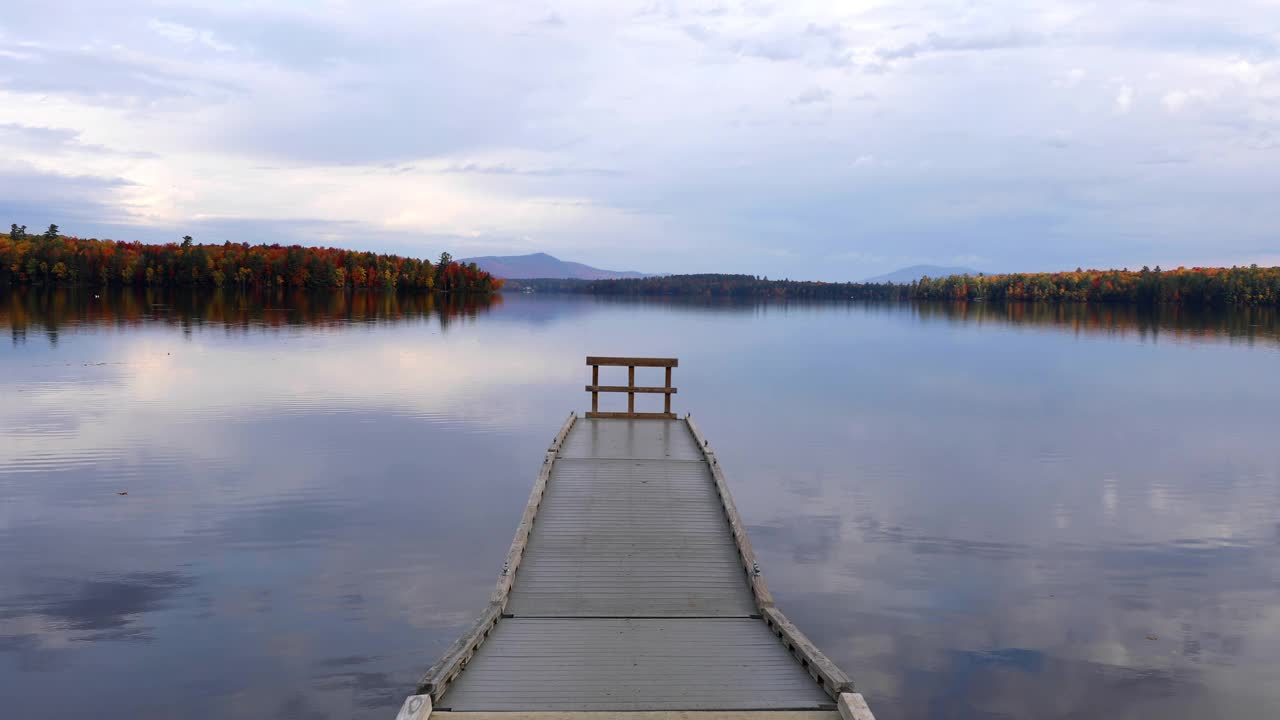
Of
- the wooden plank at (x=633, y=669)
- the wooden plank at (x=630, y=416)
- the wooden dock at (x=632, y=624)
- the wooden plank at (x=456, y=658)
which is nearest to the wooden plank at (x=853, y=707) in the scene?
the wooden dock at (x=632, y=624)

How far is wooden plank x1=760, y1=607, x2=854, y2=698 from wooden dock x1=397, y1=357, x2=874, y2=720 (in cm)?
3

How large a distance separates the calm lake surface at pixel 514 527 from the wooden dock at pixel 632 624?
6.95 ft

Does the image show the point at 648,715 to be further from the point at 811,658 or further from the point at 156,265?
the point at 156,265

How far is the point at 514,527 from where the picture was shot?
20.0 m

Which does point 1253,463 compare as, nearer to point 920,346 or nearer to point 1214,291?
point 920,346

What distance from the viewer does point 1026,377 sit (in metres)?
54.6

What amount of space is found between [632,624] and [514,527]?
8.77 metres

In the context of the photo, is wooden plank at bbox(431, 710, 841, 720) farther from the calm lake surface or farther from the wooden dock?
the calm lake surface

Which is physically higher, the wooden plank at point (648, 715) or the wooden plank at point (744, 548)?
the wooden plank at point (744, 548)

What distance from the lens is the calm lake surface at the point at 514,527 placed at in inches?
500

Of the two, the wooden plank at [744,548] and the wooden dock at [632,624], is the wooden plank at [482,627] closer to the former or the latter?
the wooden dock at [632,624]

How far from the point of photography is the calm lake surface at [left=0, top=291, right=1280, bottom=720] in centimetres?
1271

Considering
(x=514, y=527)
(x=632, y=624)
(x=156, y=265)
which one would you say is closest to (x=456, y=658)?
(x=632, y=624)

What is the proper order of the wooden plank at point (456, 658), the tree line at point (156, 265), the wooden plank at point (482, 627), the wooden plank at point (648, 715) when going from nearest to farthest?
1. the wooden plank at point (648, 715)
2. the wooden plank at point (456, 658)
3. the wooden plank at point (482, 627)
4. the tree line at point (156, 265)
